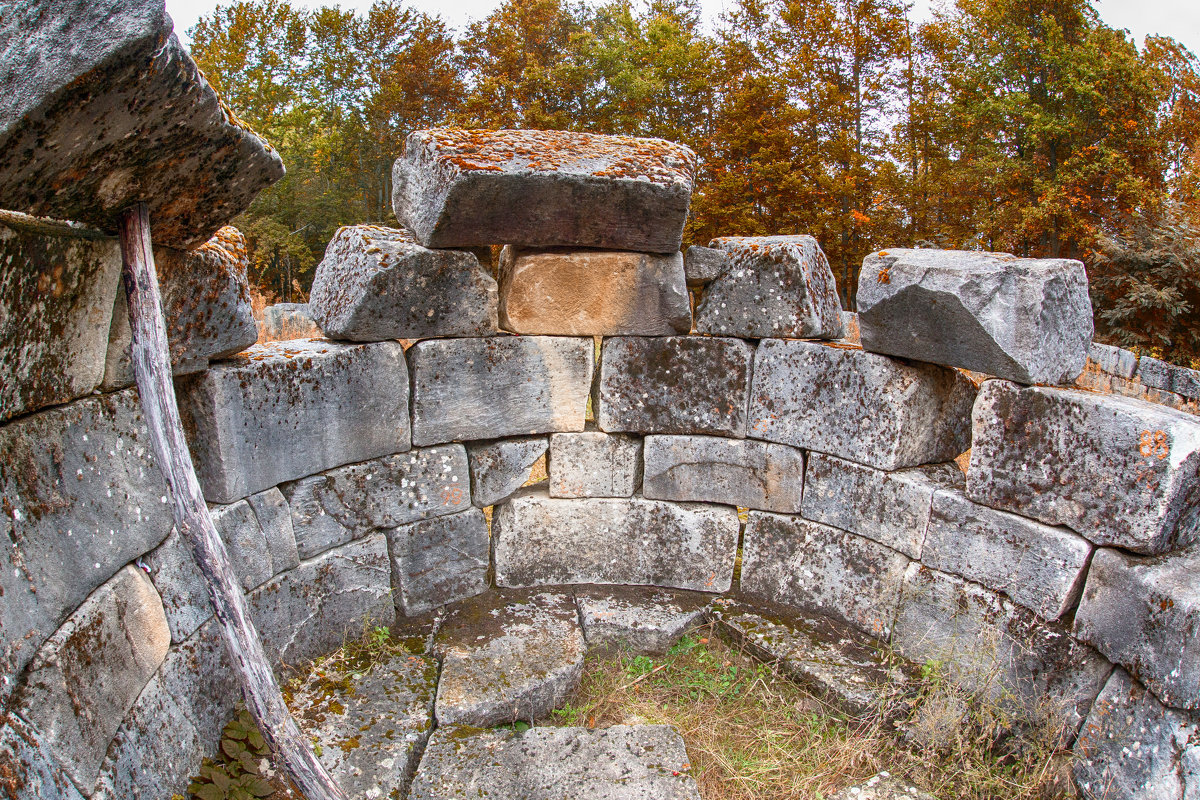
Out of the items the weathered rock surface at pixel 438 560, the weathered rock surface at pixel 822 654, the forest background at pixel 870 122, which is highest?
the forest background at pixel 870 122

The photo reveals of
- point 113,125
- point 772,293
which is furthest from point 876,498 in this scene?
point 113,125

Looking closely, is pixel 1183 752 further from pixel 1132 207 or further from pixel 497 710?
pixel 1132 207

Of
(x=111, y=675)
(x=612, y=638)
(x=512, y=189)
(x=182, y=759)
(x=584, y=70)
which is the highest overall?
(x=584, y=70)

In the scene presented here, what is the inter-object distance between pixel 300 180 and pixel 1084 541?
79.7 feet

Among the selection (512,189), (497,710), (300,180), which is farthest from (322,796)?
(300,180)

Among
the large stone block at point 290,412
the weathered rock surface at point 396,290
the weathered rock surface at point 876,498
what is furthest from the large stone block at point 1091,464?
the large stone block at point 290,412

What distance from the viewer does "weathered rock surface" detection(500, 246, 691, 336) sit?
3.98 metres

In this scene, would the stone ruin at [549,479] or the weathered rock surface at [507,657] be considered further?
Result: the weathered rock surface at [507,657]

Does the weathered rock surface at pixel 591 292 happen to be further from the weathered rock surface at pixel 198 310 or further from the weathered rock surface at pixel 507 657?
the weathered rock surface at pixel 507 657

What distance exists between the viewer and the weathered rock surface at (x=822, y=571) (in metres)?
3.72

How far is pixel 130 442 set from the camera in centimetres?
233

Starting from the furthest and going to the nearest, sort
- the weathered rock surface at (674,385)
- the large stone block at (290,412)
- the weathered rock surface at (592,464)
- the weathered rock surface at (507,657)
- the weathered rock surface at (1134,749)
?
1. the weathered rock surface at (592,464)
2. the weathered rock surface at (674,385)
3. the weathered rock surface at (507,657)
4. the large stone block at (290,412)
5. the weathered rock surface at (1134,749)

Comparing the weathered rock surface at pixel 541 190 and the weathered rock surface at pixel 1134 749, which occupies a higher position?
the weathered rock surface at pixel 541 190

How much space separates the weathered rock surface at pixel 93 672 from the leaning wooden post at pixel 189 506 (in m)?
0.28
